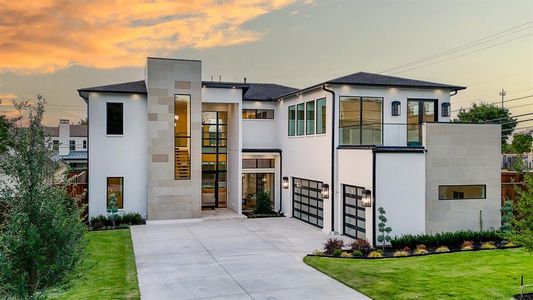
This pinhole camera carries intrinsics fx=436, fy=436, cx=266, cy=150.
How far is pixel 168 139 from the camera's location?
1966cm

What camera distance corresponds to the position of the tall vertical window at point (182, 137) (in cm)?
1986

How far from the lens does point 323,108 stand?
57.1 feet

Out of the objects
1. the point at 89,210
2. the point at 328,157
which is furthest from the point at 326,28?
the point at 89,210

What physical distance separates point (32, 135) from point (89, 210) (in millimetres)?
14066

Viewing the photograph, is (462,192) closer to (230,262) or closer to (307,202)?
(307,202)

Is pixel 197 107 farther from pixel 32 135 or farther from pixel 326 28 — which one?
pixel 32 135

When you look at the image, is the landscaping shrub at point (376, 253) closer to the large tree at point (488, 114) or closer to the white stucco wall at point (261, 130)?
the white stucco wall at point (261, 130)

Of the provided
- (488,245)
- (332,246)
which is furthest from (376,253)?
(488,245)

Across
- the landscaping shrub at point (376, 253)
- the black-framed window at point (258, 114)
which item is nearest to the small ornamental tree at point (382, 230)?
the landscaping shrub at point (376, 253)

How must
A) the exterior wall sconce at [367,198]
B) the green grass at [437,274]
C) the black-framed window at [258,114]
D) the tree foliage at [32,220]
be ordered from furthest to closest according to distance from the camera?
the black-framed window at [258,114], the exterior wall sconce at [367,198], the green grass at [437,274], the tree foliage at [32,220]

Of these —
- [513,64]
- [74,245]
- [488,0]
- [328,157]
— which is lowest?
[74,245]

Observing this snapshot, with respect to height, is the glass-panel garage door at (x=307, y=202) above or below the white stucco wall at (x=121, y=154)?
below

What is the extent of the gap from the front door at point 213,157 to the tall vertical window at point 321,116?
6.82m

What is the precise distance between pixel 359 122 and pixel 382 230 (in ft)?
15.5
